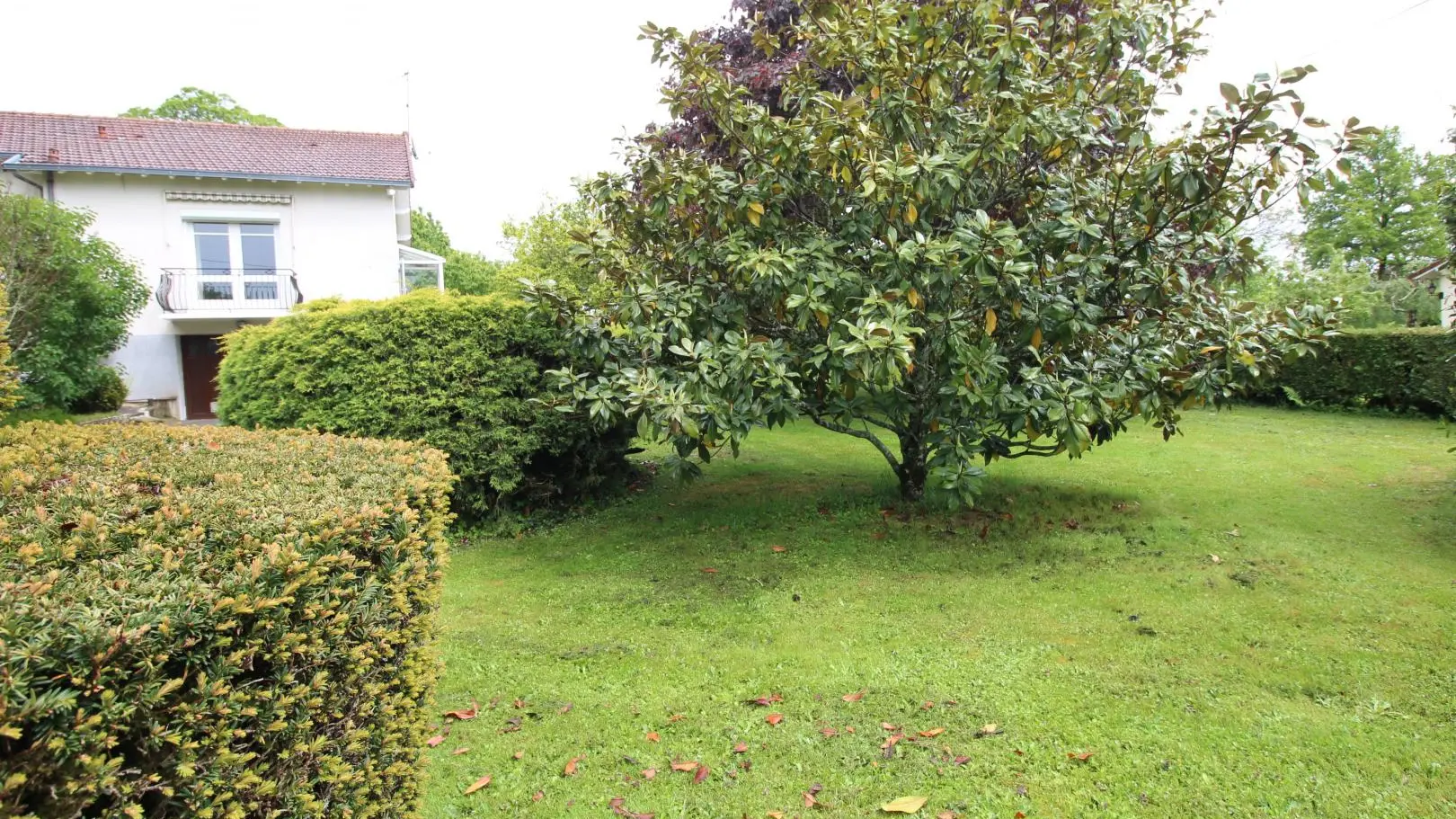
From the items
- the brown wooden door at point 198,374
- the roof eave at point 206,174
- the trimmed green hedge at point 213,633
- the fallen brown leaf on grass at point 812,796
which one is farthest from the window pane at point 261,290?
the fallen brown leaf on grass at point 812,796

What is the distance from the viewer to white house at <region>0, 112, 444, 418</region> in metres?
16.1

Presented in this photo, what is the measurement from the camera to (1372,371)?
12750mm

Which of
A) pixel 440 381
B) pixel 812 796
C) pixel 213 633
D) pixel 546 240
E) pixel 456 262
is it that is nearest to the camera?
pixel 213 633

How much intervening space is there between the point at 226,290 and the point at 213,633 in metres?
18.9

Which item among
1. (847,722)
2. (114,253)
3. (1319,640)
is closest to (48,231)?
(114,253)

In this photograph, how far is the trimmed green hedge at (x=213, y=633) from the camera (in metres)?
1.29

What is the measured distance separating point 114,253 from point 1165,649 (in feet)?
56.2

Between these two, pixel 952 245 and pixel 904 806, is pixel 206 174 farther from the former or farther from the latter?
pixel 904 806

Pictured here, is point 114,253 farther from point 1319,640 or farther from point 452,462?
point 1319,640

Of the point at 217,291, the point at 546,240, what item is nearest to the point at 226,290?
the point at 217,291

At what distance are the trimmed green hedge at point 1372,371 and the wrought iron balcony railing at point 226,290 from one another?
20.2m

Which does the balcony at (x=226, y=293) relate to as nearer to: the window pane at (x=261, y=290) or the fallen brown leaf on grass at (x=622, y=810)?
the window pane at (x=261, y=290)

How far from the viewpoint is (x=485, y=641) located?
4559 mm

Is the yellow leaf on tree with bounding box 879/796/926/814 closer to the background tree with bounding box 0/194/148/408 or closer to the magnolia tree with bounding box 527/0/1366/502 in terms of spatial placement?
the magnolia tree with bounding box 527/0/1366/502
